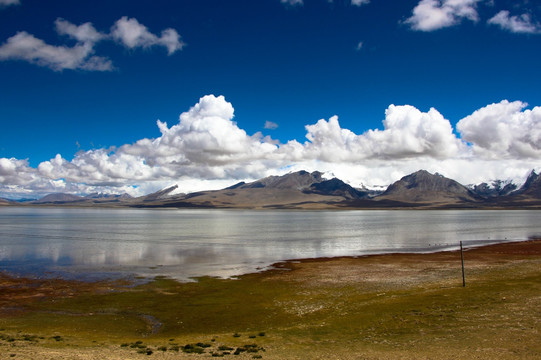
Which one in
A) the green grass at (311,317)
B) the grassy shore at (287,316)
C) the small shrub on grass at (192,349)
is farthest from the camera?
the green grass at (311,317)

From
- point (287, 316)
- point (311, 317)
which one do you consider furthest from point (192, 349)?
point (311, 317)

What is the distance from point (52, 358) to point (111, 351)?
14.0 ft

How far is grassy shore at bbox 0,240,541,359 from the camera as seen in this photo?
27.2 metres

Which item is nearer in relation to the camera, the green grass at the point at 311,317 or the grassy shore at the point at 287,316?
the grassy shore at the point at 287,316

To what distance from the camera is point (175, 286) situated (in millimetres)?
54875

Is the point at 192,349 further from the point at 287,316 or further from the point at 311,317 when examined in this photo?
the point at 311,317

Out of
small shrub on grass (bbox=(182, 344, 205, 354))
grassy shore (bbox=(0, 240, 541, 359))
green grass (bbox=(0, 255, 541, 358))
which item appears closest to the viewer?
grassy shore (bbox=(0, 240, 541, 359))

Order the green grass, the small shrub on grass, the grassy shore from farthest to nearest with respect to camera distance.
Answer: the green grass → the small shrub on grass → the grassy shore

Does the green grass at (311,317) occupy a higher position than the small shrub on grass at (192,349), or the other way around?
the small shrub on grass at (192,349)

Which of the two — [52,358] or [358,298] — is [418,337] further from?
[52,358]

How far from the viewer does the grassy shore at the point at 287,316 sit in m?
27.2

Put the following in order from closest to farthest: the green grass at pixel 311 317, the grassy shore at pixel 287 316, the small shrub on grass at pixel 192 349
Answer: the grassy shore at pixel 287 316, the small shrub on grass at pixel 192 349, the green grass at pixel 311 317

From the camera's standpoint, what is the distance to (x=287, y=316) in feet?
126

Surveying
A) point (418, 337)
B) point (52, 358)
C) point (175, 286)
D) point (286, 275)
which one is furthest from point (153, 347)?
point (286, 275)
